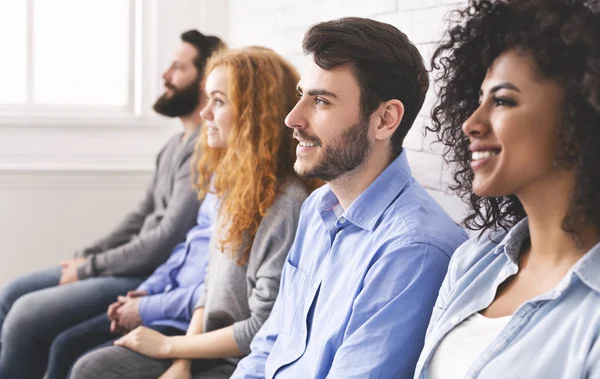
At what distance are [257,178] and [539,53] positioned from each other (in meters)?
1.05

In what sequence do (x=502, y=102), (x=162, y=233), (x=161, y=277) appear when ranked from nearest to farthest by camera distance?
(x=502, y=102)
(x=161, y=277)
(x=162, y=233)

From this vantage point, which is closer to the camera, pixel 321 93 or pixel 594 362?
pixel 594 362

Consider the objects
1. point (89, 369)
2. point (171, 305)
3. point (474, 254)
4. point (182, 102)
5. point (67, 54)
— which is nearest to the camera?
point (474, 254)

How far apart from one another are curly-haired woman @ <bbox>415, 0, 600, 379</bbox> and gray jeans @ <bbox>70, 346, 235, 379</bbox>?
0.96 meters

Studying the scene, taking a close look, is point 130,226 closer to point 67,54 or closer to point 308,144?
point 67,54

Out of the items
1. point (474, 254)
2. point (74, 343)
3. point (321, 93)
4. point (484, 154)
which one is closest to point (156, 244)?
point (74, 343)

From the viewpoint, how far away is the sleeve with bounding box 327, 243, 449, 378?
1.35 m

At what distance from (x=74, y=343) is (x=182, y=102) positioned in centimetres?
106

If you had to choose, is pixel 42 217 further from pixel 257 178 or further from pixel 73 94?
pixel 257 178

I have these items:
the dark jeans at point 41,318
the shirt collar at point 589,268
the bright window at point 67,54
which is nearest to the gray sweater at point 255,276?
the dark jeans at point 41,318

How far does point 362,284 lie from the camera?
56.6 inches

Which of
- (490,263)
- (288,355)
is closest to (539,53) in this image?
(490,263)

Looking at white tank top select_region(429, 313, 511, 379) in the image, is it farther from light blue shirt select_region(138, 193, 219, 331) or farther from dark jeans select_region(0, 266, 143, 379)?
dark jeans select_region(0, 266, 143, 379)

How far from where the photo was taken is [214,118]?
2.19 m
